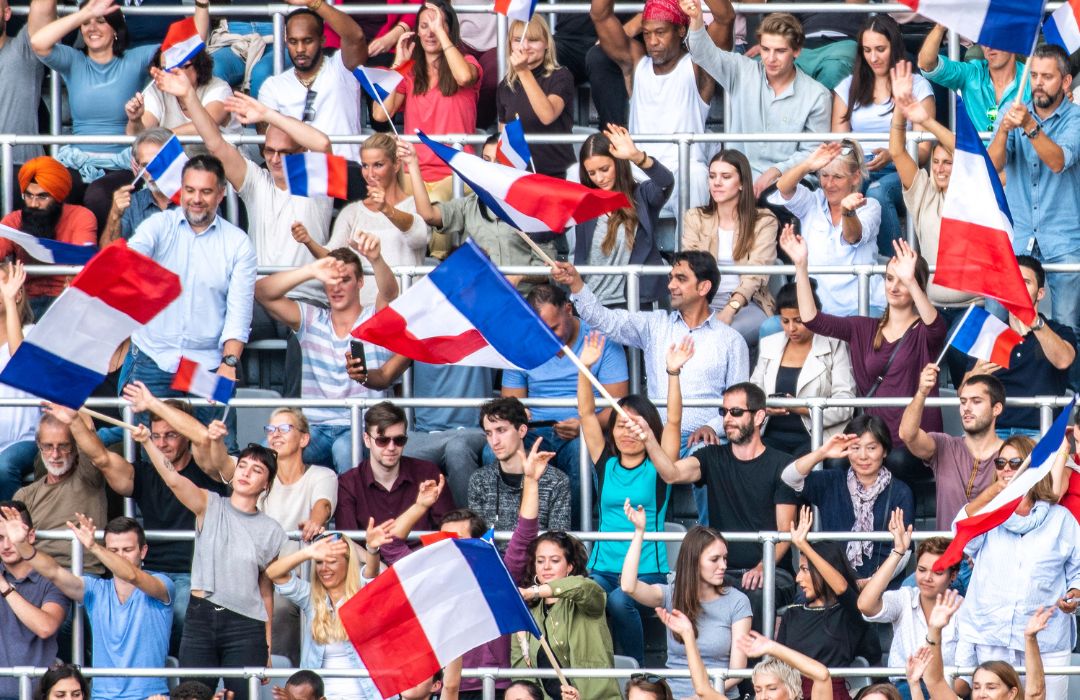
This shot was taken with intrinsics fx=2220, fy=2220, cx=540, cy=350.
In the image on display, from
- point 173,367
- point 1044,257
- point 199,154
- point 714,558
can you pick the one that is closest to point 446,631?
point 714,558

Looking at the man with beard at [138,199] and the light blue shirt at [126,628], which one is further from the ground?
the man with beard at [138,199]

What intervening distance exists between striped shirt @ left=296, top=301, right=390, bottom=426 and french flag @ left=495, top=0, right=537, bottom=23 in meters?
1.80

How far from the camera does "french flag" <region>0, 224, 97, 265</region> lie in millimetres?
11297

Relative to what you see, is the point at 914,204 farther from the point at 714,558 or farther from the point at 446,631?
the point at 446,631

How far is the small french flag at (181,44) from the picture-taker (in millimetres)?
12438

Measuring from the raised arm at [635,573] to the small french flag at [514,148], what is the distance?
6.48 feet

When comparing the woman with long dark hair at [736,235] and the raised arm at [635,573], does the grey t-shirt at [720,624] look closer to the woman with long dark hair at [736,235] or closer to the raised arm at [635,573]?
the raised arm at [635,573]

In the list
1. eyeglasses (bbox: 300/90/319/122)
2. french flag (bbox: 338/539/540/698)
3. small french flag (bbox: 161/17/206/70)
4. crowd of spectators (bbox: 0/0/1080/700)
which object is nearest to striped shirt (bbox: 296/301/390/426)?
crowd of spectators (bbox: 0/0/1080/700)

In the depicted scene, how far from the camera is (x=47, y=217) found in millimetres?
12117

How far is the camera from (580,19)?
13.6m

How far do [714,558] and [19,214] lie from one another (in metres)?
4.45

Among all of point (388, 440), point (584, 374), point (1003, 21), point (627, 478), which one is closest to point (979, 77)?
point (1003, 21)

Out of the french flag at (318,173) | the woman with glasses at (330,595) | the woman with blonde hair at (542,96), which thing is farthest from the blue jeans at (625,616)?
the woman with blonde hair at (542,96)

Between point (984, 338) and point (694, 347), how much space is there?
149 cm
